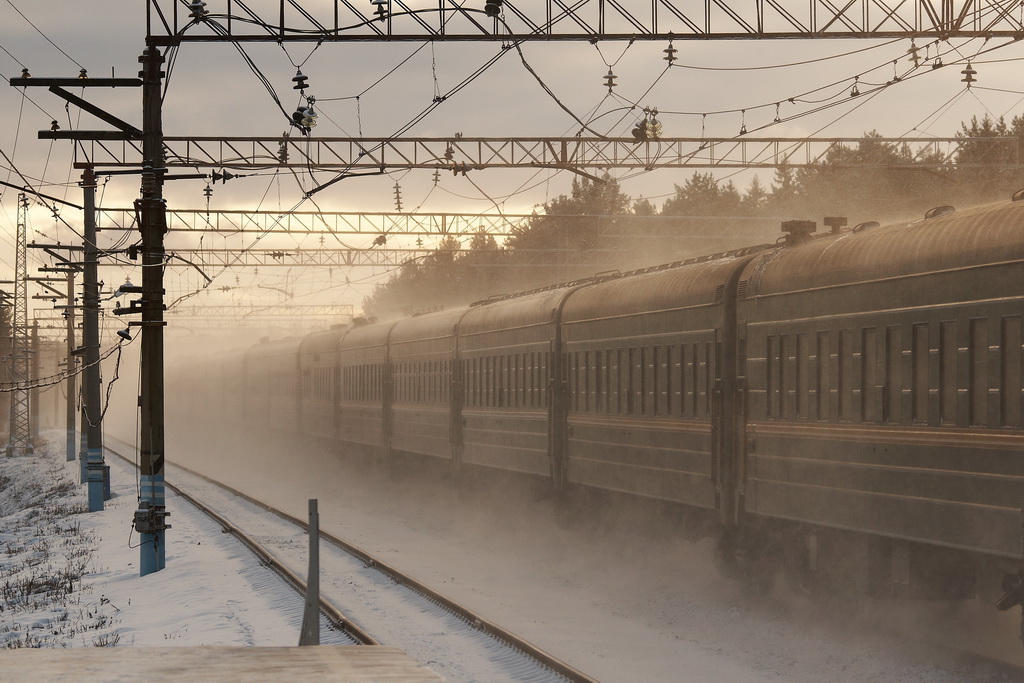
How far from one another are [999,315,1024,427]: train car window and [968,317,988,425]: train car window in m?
0.19

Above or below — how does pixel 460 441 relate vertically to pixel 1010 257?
below

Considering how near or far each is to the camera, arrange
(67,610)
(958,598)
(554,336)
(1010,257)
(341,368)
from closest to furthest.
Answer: (1010,257) < (958,598) < (67,610) < (554,336) < (341,368)

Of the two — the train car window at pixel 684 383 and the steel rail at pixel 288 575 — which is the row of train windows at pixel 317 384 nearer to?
the steel rail at pixel 288 575

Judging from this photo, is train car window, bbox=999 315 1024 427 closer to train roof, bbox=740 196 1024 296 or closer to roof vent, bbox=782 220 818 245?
train roof, bbox=740 196 1024 296

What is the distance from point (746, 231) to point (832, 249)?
64318 mm

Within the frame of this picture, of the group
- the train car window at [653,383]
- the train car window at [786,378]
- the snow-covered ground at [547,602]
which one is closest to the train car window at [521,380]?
the snow-covered ground at [547,602]

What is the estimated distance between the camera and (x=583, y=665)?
38.8 ft

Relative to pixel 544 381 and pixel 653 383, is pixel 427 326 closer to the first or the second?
pixel 544 381

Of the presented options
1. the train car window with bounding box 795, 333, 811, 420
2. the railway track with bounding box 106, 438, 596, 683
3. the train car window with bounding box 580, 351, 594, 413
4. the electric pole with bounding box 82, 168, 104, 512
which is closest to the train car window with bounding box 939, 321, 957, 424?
the train car window with bounding box 795, 333, 811, 420

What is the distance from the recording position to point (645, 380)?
1714cm

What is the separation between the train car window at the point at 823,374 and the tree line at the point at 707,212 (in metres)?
32.8

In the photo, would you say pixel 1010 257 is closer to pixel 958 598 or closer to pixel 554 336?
pixel 958 598

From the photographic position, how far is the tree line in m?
58.5

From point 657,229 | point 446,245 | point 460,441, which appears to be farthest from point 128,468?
point 446,245
